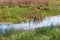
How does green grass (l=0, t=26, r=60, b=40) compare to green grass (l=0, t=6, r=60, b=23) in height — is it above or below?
above

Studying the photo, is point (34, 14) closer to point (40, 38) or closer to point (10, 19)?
point (10, 19)

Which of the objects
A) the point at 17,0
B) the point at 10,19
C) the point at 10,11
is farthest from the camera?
the point at 17,0

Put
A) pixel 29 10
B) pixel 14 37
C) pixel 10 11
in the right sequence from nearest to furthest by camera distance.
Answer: pixel 14 37
pixel 10 11
pixel 29 10

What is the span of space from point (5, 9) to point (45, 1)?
7.86m

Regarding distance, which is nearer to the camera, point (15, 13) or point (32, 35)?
point (32, 35)

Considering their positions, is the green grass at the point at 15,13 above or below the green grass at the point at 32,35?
below

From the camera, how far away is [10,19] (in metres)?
21.3

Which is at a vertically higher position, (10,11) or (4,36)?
(4,36)

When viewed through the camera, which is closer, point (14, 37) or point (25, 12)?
point (14, 37)

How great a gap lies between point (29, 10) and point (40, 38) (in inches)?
552

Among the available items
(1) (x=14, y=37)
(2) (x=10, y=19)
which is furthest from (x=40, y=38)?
(2) (x=10, y=19)

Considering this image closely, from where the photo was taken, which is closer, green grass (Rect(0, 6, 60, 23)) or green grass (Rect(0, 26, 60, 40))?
green grass (Rect(0, 26, 60, 40))

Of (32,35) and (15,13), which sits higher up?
(32,35)

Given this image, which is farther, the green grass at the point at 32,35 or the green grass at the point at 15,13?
Result: the green grass at the point at 15,13
